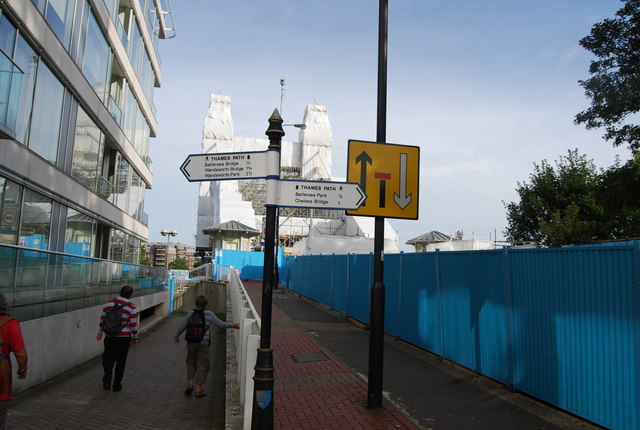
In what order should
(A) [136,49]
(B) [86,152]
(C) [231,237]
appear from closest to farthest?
(B) [86,152] → (A) [136,49] → (C) [231,237]

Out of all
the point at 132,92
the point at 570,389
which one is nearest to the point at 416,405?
the point at 570,389

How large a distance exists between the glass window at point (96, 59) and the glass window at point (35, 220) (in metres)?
5.43

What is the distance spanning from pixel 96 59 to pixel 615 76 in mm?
20416

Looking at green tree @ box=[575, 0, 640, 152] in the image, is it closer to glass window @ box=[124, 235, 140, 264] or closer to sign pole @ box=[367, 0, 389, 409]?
Result: sign pole @ box=[367, 0, 389, 409]

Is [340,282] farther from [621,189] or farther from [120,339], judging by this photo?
[621,189]

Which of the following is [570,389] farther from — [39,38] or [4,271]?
[39,38]

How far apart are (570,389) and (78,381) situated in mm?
8684

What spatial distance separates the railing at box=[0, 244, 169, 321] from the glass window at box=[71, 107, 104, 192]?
463 cm

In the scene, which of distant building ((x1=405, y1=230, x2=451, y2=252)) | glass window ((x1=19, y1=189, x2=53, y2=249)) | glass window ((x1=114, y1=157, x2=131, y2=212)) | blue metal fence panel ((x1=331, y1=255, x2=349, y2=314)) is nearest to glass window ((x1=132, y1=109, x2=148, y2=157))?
glass window ((x1=114, y1=157, x2=131, y2=212))

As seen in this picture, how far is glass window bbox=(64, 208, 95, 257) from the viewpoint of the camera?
1664 cm

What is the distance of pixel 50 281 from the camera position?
9.40 m

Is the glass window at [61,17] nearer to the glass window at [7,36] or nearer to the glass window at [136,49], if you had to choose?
the glass window at [7,36]

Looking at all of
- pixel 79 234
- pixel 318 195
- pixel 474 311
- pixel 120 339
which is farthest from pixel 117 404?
pixel 79 234

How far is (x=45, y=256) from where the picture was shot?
932 cm
